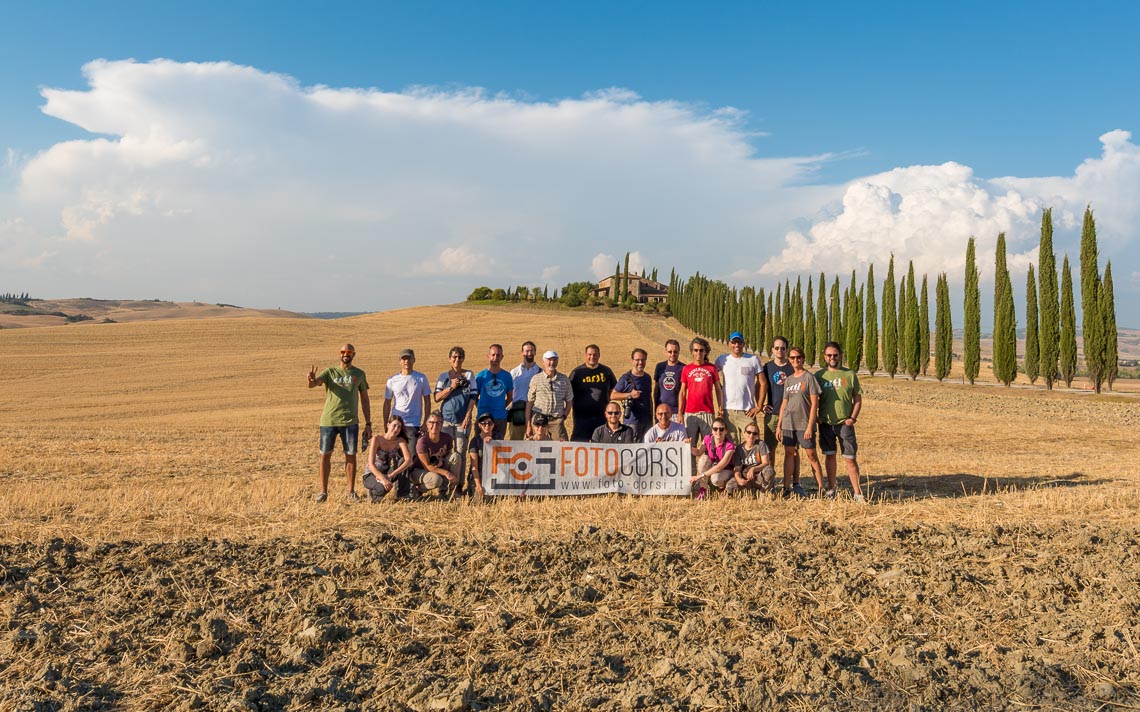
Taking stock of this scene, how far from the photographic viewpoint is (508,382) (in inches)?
390

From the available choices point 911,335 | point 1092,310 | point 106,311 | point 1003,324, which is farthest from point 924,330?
point 106,311

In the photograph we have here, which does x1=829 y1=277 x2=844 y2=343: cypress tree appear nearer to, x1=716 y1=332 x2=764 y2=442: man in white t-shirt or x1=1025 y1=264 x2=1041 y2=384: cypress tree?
x1=1025 y1=264 x2=1041 y2=384: cypress tree

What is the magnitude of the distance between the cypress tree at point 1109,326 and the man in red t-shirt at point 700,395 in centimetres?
3099

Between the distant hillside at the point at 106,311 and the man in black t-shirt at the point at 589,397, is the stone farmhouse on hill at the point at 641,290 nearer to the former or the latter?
the distant hillside at the point at 106,311

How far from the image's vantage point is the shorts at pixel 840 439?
358 inches

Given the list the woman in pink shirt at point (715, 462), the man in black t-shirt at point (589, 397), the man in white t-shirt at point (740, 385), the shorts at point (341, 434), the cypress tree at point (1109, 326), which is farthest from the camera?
the cypress tree at point (1109, 326)

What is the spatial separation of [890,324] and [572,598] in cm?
4420

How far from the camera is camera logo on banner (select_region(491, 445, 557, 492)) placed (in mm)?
9125

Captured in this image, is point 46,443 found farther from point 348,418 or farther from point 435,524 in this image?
point 435,524

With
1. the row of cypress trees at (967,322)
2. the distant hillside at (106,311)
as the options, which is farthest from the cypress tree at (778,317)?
the distant hillside at (106,311)

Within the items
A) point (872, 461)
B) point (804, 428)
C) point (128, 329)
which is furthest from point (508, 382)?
point (128, 329)

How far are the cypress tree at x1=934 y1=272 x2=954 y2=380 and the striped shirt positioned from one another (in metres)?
36.7

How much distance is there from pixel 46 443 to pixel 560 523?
45.0 feet

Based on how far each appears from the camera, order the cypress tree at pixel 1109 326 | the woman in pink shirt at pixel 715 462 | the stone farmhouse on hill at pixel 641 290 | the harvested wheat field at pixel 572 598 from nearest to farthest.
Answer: the harvested wheat field at pixel 572 598, the woman in pink shirt at pixel 715 462, the cypress tree at pixel 1109 326, the stone farmhouse on hill at pixel 641 290
